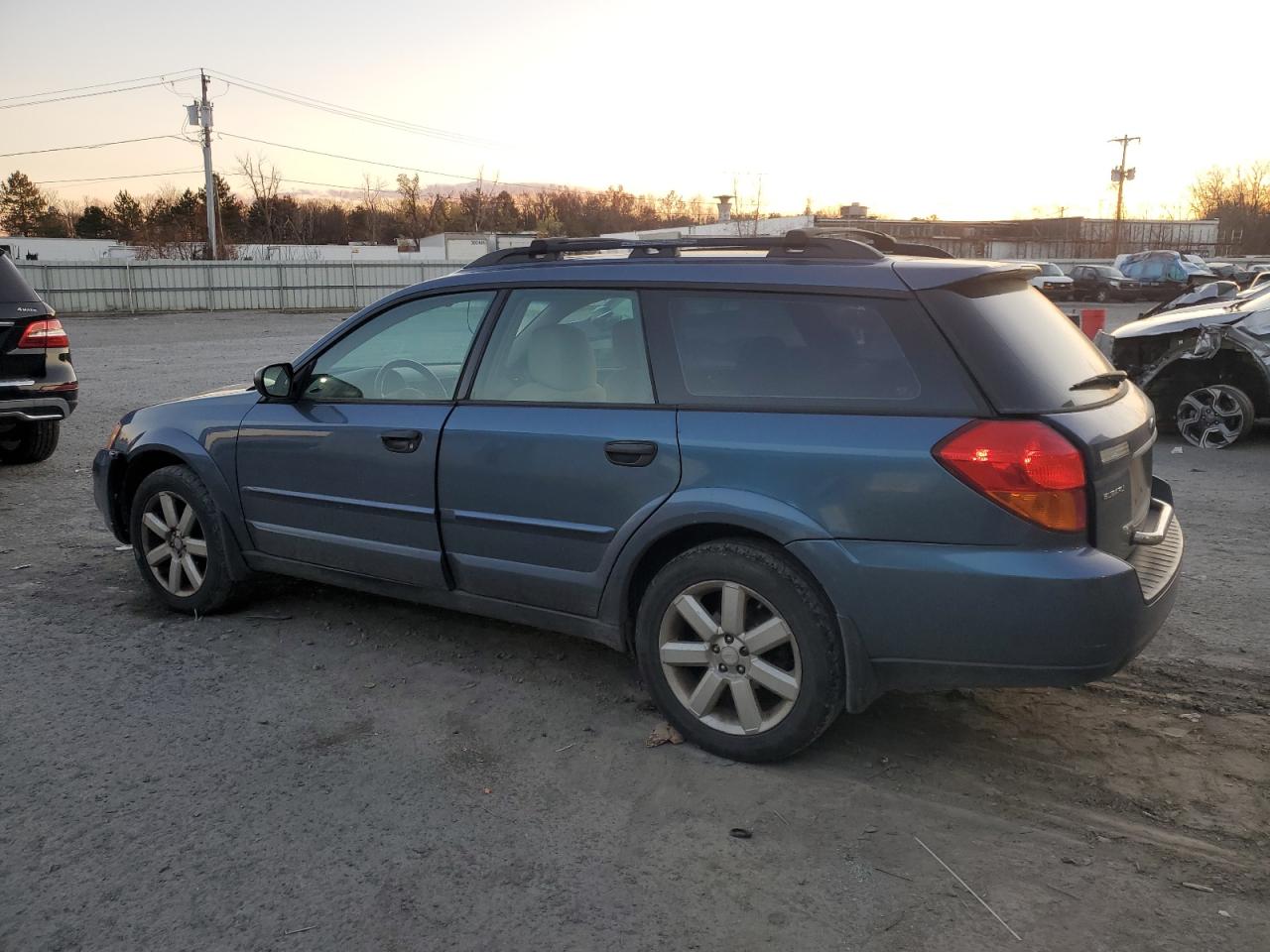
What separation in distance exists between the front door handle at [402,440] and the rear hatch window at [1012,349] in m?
2.02

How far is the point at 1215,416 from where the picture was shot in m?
9.29

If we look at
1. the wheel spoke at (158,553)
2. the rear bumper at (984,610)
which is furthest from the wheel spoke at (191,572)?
the rear bumper at (984,610)

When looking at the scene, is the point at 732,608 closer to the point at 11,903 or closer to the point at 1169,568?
the point at 1169,568

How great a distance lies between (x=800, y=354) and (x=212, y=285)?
119 feet

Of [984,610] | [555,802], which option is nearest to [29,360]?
[555,802]

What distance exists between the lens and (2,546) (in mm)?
6277

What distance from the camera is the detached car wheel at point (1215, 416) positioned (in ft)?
30.0

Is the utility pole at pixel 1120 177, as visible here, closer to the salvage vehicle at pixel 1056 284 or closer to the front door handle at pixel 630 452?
the salvage vehicle at pixel 1056 284

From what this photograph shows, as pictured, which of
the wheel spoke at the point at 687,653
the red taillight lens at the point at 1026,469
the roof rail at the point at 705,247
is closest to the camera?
the red taillight lens at the point at 1026,469

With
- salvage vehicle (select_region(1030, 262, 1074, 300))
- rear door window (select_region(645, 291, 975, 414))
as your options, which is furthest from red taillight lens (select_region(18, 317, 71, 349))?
salvage vehicle (select_region(1030, 262, 1074, 300))

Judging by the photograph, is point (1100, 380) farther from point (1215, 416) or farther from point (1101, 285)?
point (1101, 285)

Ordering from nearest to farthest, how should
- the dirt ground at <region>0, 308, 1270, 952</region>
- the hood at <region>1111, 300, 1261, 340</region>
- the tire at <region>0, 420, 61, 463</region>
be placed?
the dirt ground at <region>0, 308, 1270, 952</region> < the tire at <region>0, 420, 61, 463</region> < the hood at <region>1111, 300, 1261, 340</region>

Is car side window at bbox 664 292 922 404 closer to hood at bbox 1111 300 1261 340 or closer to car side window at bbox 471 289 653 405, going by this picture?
car side window at bbox 471 289 653 405

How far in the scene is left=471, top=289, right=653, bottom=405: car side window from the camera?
376 centimetres
